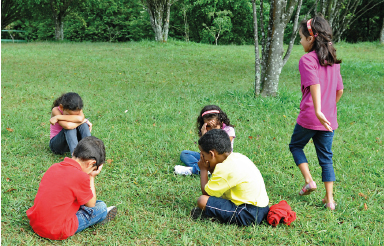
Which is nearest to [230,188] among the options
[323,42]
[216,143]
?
[216,143]

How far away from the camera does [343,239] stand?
2.82 meters

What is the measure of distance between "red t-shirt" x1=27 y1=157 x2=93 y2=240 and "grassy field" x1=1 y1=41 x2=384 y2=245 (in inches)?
6.3

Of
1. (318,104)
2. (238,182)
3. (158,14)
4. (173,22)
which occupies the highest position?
(173,22)

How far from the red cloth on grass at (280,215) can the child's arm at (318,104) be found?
0.85m

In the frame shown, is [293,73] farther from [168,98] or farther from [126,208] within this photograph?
[126,208]

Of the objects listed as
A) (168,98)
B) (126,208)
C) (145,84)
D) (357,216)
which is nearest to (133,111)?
(168,98)

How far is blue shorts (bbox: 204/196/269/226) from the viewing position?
2.94 m

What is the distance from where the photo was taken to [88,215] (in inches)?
111

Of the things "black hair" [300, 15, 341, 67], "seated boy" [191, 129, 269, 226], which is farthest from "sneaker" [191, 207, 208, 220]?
"black hair" [300, 15, 341, 67]

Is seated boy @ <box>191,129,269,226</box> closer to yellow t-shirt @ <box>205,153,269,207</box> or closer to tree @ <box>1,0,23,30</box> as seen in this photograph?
yellow t-shirt @ <box>205,153,269,207</box>

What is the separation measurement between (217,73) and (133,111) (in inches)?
194

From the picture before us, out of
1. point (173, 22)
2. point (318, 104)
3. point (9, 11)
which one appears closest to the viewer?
point (318, 104)

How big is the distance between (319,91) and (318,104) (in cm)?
13

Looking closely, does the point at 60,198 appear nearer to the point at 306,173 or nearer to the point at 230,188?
the point at 230,188
